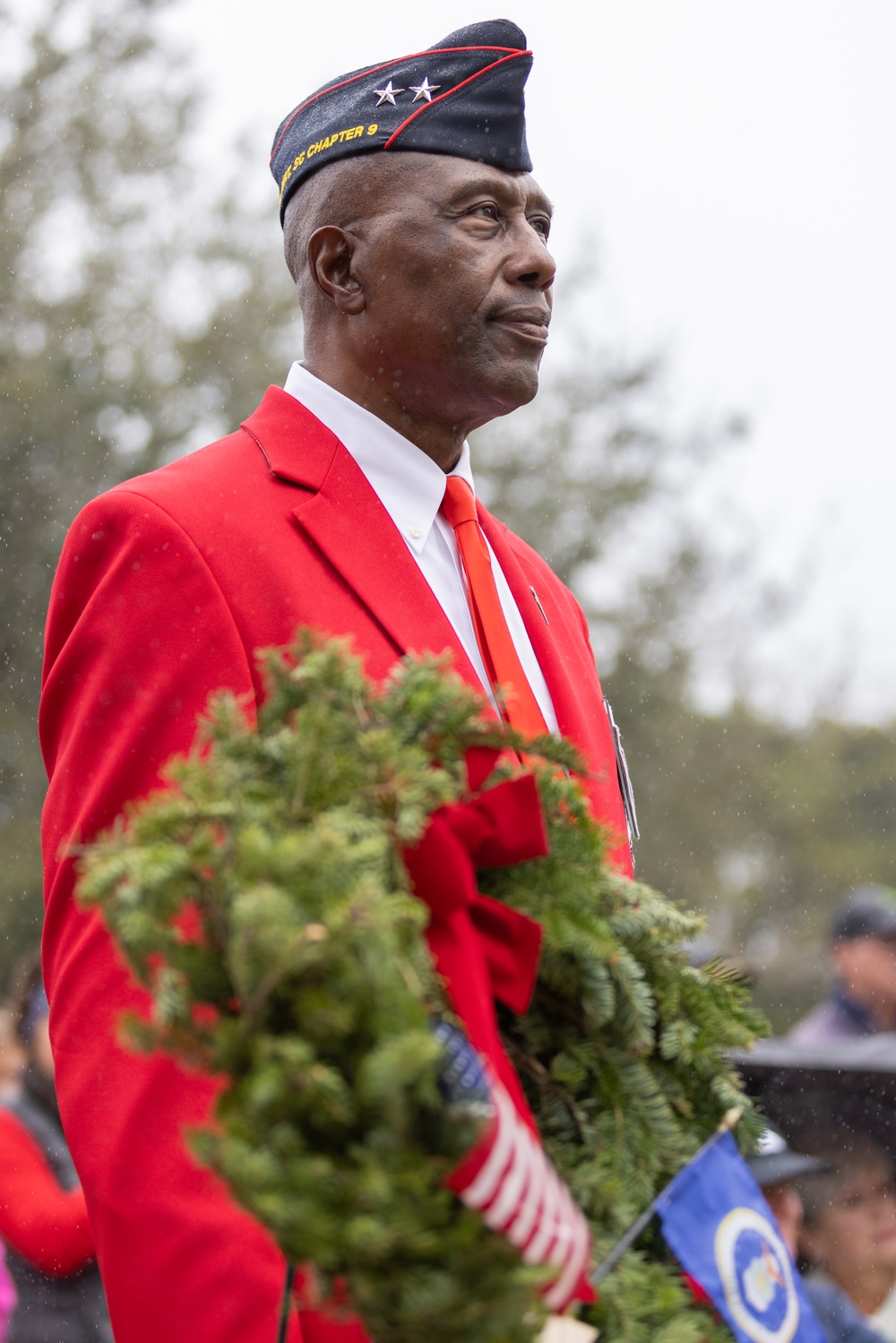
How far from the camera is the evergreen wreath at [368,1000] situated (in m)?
1.17

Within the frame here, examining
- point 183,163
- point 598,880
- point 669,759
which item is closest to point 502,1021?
point 598,880

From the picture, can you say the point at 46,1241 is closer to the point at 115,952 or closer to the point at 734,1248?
the point at 115,952

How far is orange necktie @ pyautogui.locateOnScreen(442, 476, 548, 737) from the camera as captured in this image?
88.2 inches

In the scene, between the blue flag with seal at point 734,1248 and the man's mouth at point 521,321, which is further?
the man's mouth at point 521,321

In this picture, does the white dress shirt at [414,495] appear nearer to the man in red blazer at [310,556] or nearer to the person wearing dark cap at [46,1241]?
the man in red blazer at [310,556]

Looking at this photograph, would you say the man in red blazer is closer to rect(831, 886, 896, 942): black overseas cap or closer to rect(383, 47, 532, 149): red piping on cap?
rect(383, 47, 532, 149): red piping on cap

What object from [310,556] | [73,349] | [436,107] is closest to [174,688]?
[310,556]

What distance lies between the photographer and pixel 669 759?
20547 mm

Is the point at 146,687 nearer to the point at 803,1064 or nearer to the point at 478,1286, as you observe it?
the point at 478,1286

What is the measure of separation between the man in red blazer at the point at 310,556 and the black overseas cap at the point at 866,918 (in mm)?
3637

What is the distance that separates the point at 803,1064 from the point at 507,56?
2.76 metres

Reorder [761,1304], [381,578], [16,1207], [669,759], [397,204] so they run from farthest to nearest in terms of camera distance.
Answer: [669,759]
[16,1207]
[397,204]
[381,578]
[761,1304]

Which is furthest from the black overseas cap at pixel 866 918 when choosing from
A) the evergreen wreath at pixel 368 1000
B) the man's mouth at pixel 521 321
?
the evergreen wreath at pixel 368 1000

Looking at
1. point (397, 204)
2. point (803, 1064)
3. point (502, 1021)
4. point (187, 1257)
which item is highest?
point (397, 204)
